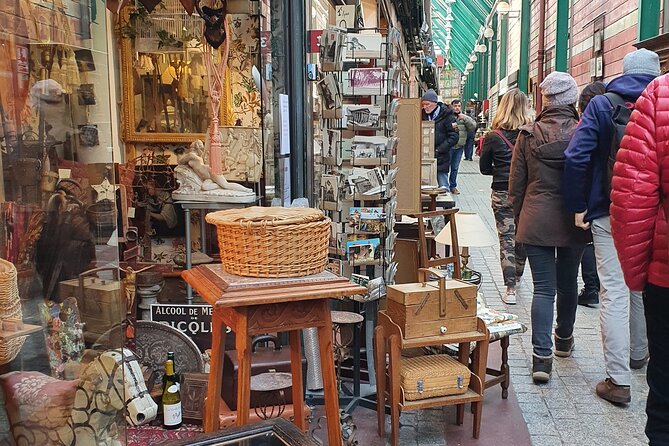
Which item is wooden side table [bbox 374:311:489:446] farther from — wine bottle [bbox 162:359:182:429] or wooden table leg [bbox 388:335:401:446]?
wine bottle [bbox 162:359:182:429]

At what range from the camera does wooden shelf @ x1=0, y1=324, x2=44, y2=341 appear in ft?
6.06

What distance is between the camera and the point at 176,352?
12.1ft

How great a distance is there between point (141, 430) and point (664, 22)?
5862 millimetres

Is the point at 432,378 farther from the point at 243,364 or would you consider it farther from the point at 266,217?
the point at 266,217

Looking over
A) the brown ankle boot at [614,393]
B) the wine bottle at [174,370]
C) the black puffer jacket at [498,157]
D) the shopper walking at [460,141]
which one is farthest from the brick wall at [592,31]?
the wine bottle at [174,370]

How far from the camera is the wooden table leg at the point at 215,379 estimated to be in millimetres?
2461

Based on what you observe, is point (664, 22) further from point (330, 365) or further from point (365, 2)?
point (330, 365)

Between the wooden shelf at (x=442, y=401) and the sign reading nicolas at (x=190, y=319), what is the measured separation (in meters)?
1.13

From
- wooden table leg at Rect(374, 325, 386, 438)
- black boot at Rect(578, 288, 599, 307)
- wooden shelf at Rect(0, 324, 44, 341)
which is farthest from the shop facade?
black boot at Rect(578, 288, 599, 307)

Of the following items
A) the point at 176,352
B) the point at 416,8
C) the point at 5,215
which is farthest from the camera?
the point at 416,8

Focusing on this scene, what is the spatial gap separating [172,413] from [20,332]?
63.5 inches

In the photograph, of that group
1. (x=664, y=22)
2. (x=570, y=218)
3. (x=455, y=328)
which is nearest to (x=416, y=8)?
(x=664, y=22)

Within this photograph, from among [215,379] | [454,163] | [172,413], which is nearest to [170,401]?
[172,413]

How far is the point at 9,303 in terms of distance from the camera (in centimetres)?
187
